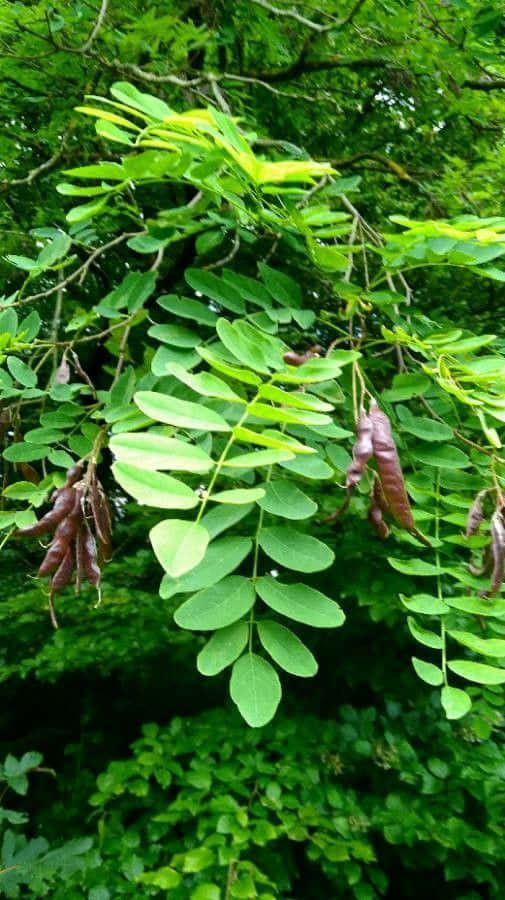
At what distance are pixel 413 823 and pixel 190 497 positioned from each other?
165 cm

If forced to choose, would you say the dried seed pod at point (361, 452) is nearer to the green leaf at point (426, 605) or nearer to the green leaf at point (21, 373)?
the green leaf at point (426, 605)

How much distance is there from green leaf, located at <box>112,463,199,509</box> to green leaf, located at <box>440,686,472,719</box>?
0.36 m

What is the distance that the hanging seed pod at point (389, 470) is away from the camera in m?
0.68

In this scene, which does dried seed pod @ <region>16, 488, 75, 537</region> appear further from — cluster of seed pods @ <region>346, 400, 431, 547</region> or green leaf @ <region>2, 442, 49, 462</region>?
cluster of seed pods @ <region>346, 400, 431, 547</region>

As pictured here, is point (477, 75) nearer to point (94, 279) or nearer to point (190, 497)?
point (94, 279)

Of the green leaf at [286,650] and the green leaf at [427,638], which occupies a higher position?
the green leaf at [286,650]

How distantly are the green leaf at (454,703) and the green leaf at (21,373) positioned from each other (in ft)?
2.18

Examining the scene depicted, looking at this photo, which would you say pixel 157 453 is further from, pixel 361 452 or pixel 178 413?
pixel 361 452

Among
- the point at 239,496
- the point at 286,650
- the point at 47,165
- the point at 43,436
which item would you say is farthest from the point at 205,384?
the point at 47,165

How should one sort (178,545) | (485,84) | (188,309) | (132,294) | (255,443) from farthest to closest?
(485,84)
(132,294)
(188,309)
(255,443)
(178,545)

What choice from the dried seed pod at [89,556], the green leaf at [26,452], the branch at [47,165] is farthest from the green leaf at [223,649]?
the branch at [47,165]

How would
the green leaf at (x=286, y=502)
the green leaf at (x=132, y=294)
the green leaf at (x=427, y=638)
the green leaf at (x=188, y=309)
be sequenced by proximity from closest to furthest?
the green leaf at (x=286, y=502), the green leaf at (x=427, y=638), the green leaf at (x=188, y=309), the green leaf at (x=132, y=294)

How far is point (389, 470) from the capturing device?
680 mm

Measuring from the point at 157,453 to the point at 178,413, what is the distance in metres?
0.07
